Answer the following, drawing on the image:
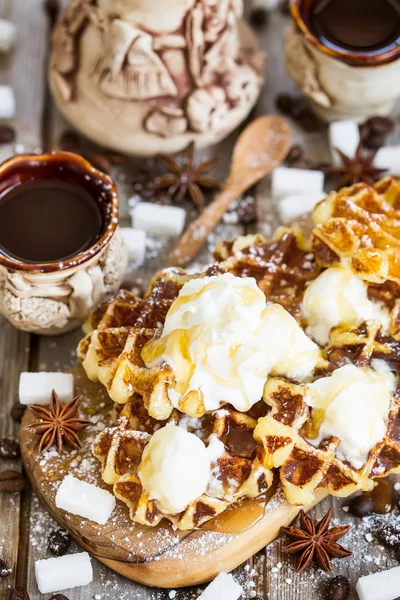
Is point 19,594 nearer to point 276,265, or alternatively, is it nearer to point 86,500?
point 86,500

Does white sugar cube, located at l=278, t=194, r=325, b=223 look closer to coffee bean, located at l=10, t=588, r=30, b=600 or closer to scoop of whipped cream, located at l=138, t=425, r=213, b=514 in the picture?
scoop of whipped cream, located at l=138, t=425, r=213, b=514

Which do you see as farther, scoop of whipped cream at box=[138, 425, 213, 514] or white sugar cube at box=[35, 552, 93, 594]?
white sugar cube at box=[35, 552, 93, 594]

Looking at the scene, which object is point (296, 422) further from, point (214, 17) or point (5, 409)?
point (214, 17)

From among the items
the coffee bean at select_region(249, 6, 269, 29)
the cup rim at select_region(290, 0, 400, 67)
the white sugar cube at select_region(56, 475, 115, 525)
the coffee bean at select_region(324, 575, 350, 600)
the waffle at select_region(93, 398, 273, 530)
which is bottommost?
the coffee bean at select_region(324, 575, 350, 600)

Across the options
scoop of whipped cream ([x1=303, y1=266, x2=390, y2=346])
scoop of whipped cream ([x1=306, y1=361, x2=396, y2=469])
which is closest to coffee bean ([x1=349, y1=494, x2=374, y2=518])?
scoop of whipped cream ([x1=306, y1=361, x2=396, y2=469])

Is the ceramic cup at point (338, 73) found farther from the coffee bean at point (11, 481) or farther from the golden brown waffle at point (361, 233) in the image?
Result: the coffee bean at point (11, 481)

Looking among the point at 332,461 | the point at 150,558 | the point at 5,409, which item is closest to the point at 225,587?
the point at 150,558

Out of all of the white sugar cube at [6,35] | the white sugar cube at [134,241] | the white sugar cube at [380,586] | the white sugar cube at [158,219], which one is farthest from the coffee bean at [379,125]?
the white sugar cube at [380,586]
